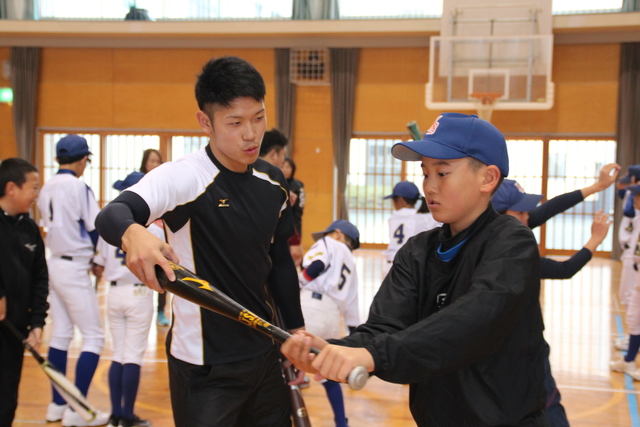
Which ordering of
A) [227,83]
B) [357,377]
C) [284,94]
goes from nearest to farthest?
[357,377] < [227,83] < [284,94]

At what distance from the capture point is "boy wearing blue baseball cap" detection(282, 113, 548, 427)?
140 cm

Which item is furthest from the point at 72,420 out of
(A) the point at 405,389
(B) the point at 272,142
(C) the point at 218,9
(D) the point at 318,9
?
→ (C) the point at 218,9

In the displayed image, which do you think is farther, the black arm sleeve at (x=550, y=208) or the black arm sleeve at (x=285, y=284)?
the black arm sleeve at (x=550, y=208)

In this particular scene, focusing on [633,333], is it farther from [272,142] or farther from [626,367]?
[272,142]

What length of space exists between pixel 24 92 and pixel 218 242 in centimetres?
1454

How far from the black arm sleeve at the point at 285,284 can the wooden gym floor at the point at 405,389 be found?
204cm

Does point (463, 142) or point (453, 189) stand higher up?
point (463, 142)

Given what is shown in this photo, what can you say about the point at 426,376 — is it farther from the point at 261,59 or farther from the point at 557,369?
the point at 261,59

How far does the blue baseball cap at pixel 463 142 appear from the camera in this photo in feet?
5.33

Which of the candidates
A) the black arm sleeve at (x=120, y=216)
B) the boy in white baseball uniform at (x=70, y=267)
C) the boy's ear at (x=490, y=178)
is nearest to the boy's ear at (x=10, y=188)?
the boy in white baseball uniform at (x=70, y=267)

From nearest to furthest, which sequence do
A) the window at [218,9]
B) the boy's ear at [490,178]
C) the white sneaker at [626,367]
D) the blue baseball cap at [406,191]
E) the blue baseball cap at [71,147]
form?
the boy's ear at [490,178]
the blue baseball cap at [71,147]
the white sneaker at [626,367]
the blue baseball cap at [406,191]
the window at [218,9]

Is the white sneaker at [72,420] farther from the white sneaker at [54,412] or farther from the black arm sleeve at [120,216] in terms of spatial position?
the black arm sleeve at [120,216]

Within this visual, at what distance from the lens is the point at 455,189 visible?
5.41ft

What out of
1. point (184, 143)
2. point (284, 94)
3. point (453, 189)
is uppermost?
point (284, 94)
